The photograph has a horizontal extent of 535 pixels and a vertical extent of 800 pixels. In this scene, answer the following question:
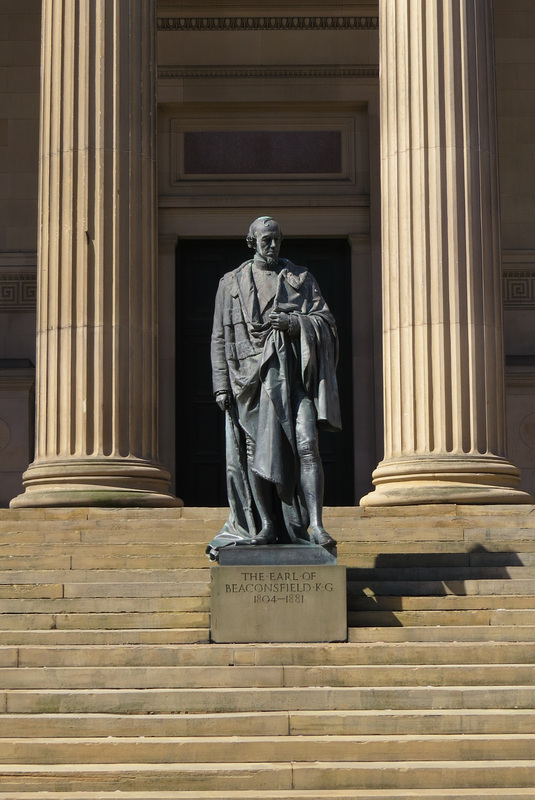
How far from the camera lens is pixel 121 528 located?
13.2 metres

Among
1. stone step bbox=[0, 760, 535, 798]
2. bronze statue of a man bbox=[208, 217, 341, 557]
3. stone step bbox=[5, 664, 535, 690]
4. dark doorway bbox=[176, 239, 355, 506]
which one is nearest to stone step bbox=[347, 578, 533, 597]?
bronze statue of a man bbox=[208, 217, 341, 557]

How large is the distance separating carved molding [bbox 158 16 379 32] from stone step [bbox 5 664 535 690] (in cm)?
1306

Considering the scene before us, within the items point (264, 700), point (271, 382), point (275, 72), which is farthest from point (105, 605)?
point (275, 72)

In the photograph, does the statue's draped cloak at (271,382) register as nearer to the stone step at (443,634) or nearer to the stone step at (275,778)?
the stone step at (443,634)

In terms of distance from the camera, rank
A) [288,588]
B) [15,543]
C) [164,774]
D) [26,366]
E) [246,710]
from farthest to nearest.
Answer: [26,366], [15,543], [288,588], [246,710], [164,774]

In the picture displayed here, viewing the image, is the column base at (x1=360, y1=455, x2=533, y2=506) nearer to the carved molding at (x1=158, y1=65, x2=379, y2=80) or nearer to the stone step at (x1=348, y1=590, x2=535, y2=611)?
the stone step at (x1=348, y1=590, x2=535, y2=611)

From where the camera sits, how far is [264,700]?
9.33m

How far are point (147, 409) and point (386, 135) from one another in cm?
413

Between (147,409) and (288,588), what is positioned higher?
(147,409)

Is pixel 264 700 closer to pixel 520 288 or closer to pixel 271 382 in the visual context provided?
pixel 271 382

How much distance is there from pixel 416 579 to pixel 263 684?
245 centimetres

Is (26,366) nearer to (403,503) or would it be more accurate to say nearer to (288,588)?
(403,503)

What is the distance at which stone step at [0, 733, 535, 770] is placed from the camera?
345 inches

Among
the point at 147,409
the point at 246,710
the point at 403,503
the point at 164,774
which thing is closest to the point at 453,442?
the point at 403,503
